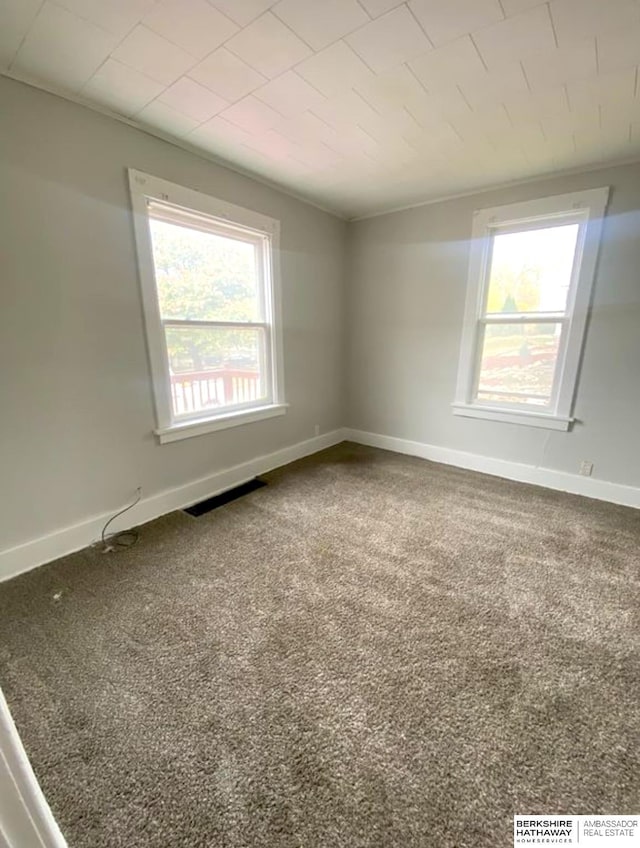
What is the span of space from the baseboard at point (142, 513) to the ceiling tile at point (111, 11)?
2.36 metres

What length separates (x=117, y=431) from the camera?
227cm

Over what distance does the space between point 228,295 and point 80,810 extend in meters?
2.78

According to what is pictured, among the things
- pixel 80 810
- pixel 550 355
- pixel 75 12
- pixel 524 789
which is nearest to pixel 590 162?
pixel 550 355

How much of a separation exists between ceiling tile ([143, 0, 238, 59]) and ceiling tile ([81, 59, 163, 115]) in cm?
34

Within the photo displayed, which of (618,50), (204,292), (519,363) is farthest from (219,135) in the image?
(519,363)

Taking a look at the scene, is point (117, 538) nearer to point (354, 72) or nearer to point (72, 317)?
point (72, 317)

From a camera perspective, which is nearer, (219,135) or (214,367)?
(219,135)

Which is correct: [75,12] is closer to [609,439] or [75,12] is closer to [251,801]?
[251,801]

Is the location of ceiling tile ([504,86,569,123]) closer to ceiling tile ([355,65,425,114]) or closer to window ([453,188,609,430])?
ceiling tile ([355,65,425,114])

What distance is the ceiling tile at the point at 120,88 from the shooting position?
1.66m

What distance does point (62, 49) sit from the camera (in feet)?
5.01

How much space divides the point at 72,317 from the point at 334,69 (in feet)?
5.96

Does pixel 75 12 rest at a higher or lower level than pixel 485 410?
higher

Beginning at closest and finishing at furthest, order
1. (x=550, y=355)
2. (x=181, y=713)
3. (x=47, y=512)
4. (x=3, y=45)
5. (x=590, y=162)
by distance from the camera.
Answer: (x=181, y=713) → (x=3, y=45) → (x=47, y=512) → (x=590, y=162) → (x=550, y=355)
